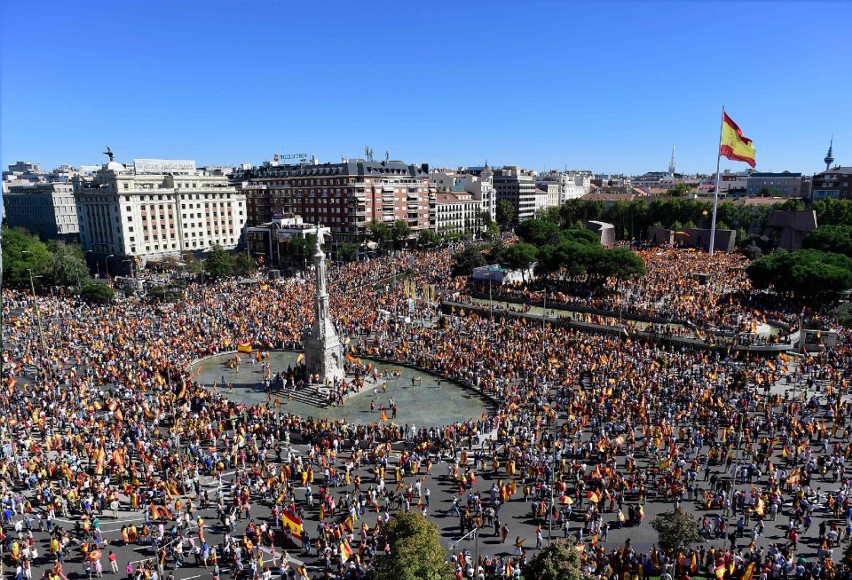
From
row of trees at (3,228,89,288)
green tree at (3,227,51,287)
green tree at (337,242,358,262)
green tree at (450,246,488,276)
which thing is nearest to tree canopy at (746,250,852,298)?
green tree at (450,246,488,276)

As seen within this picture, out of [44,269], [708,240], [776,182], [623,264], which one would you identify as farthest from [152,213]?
[776,182]

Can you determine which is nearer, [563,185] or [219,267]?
[219,267]

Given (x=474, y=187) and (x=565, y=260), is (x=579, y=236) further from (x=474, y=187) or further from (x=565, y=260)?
(x=474, y=187)

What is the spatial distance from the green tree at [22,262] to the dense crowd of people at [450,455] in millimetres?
22506

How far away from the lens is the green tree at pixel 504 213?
133m

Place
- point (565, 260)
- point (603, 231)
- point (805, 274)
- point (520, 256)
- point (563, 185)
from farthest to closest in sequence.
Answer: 1. point (563, 185)
2. point (603, 231)
3. point (520, 256)
4. point (565, 260)
5. point (805, 274)

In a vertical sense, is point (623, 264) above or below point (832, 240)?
below

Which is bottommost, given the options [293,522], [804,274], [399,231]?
[293,522]

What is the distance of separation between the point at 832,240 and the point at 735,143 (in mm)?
15311

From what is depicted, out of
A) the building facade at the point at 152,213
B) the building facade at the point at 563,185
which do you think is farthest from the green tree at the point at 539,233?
the building facade at the point at 563,185

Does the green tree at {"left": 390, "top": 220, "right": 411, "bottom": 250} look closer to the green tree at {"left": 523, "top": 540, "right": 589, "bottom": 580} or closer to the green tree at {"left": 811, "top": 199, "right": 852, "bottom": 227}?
the green tree at {"left": 811, "top": 199, "right": 852, "bottom": 227}

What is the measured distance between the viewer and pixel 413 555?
14617mm

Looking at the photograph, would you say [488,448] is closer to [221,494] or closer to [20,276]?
[221,494]

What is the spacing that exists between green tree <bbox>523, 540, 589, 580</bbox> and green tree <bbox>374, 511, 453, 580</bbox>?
226 centimetres
